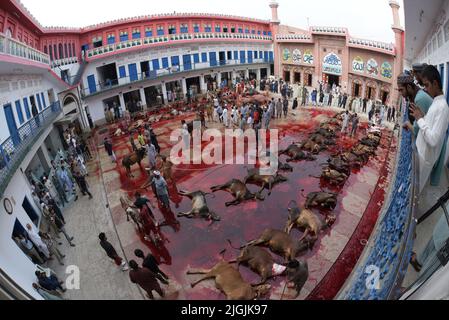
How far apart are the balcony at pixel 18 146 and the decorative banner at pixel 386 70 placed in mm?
27244

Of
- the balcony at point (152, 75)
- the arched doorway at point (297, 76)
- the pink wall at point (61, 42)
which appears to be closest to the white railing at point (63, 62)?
the pink wall at point (61, 42)

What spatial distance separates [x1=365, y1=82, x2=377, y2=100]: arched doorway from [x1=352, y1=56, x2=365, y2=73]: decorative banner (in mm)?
1613

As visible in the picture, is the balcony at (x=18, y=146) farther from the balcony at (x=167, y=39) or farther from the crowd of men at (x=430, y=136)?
the balcony at (x=167, y=39)

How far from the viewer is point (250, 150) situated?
15.7 metres

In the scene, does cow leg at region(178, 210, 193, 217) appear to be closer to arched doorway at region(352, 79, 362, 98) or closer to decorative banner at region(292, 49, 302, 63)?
arched doorway at region(352, 79, 362, 98)

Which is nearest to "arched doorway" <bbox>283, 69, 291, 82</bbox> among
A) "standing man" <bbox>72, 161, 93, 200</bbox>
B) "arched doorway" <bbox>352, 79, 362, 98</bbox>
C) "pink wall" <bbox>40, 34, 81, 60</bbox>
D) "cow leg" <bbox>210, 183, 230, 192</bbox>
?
"arched doorway" <bbox>352, 79, 362, 98</bbox>

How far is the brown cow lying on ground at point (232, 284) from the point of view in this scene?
6480 millimetres

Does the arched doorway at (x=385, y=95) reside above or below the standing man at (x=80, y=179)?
above

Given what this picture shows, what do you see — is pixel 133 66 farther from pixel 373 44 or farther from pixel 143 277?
pixel 143 277

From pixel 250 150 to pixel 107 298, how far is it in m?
10.7

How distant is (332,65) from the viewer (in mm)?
30062

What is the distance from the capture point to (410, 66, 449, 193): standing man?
3.43 m

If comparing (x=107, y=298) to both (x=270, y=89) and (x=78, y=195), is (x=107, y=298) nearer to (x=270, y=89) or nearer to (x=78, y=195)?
(x=78, y=195)
